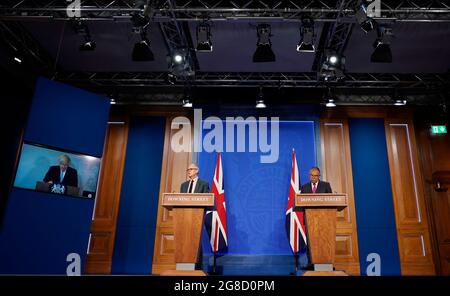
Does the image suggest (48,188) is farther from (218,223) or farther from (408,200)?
(408,200)

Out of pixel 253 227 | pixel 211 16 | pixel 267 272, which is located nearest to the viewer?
pixel 211 16

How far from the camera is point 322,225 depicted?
359 cm

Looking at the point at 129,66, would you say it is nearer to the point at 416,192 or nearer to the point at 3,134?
the point at 3,134

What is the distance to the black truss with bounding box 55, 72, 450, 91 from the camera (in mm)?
5773

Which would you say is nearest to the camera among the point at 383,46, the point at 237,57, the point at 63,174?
the point at 383,46

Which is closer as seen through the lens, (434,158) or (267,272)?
(267,272)

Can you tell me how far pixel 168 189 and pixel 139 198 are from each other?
0.54 metres

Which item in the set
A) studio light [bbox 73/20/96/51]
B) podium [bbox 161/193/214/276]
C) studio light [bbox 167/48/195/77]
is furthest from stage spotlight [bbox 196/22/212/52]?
podium [bbox 161/193/214/276]

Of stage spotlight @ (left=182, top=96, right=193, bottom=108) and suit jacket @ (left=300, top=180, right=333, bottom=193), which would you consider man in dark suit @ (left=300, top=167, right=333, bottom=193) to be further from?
stage spotlight @ (left=182, top=96, right=193, bottom=108)

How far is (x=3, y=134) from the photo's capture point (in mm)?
5270

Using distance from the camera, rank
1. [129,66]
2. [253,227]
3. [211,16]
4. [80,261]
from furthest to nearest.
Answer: [129,66] < [253,227] < [80,261] < [211,16]

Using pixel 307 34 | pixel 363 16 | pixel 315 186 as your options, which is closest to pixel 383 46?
pixel 363 16
